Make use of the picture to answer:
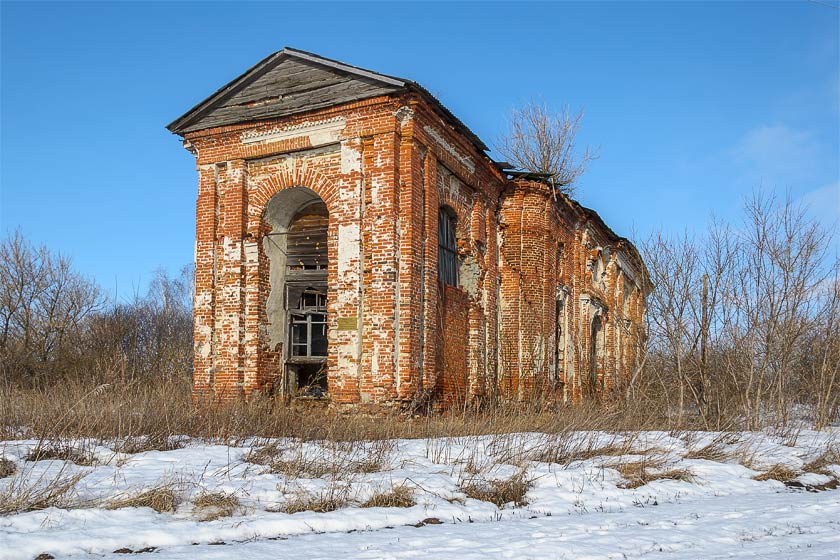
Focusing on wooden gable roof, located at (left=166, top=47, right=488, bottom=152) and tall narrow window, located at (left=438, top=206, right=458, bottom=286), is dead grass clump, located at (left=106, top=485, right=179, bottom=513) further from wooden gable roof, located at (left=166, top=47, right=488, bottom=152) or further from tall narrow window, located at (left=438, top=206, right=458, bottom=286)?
tall narrow window, located at (left=438, top=206, right=458, bottom=286)

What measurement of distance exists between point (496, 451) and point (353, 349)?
4.19 metres

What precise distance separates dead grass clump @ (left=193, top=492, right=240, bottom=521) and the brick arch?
7020mm

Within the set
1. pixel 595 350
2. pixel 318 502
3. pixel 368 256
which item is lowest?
pixel 318 502

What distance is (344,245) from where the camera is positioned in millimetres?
11586

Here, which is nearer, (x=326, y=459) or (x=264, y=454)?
(x=326, y=459)

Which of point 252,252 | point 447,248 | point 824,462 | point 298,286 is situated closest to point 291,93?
point 252,252

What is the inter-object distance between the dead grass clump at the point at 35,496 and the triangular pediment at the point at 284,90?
8.01 metres

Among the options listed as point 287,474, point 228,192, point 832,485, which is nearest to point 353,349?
point 228,192

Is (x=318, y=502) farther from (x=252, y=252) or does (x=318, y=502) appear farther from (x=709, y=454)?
(x=252, y=252)

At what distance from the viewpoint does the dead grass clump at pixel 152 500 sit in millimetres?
5168

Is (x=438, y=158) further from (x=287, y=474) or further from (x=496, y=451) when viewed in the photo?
(x=287, y=474)

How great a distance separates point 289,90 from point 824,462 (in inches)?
401

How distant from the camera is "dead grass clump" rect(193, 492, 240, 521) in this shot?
516cm

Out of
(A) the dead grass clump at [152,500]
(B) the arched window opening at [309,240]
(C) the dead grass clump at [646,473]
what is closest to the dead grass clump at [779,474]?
(C) the dead grass clump at [646,473]
